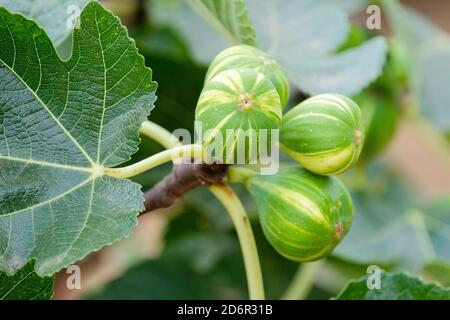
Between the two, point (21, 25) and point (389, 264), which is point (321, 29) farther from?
point (21, 25)

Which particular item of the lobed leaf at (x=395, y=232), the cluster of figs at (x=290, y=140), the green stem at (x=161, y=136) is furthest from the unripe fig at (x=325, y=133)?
the lobed leaf at (x=395, y=232)

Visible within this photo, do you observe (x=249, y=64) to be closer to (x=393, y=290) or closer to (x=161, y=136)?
(x=161, y=136)

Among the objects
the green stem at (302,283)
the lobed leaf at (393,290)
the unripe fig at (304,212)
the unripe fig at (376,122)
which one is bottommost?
the lobed leaf at (393,290)

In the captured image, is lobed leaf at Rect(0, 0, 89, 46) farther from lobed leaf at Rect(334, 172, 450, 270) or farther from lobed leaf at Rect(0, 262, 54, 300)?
lobed leaf at Rect(334, 172, 450, 270)

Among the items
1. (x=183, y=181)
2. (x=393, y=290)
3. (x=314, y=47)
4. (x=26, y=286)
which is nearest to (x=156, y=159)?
(x=183, y=181)

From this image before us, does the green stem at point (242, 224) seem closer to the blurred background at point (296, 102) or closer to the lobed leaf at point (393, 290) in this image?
the lobed leaf at point (393, 290)

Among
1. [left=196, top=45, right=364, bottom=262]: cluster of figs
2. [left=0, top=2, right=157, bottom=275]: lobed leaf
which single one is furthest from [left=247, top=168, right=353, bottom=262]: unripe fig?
[left=0, top=2, right=157, bottom=275]: lobed leaf
